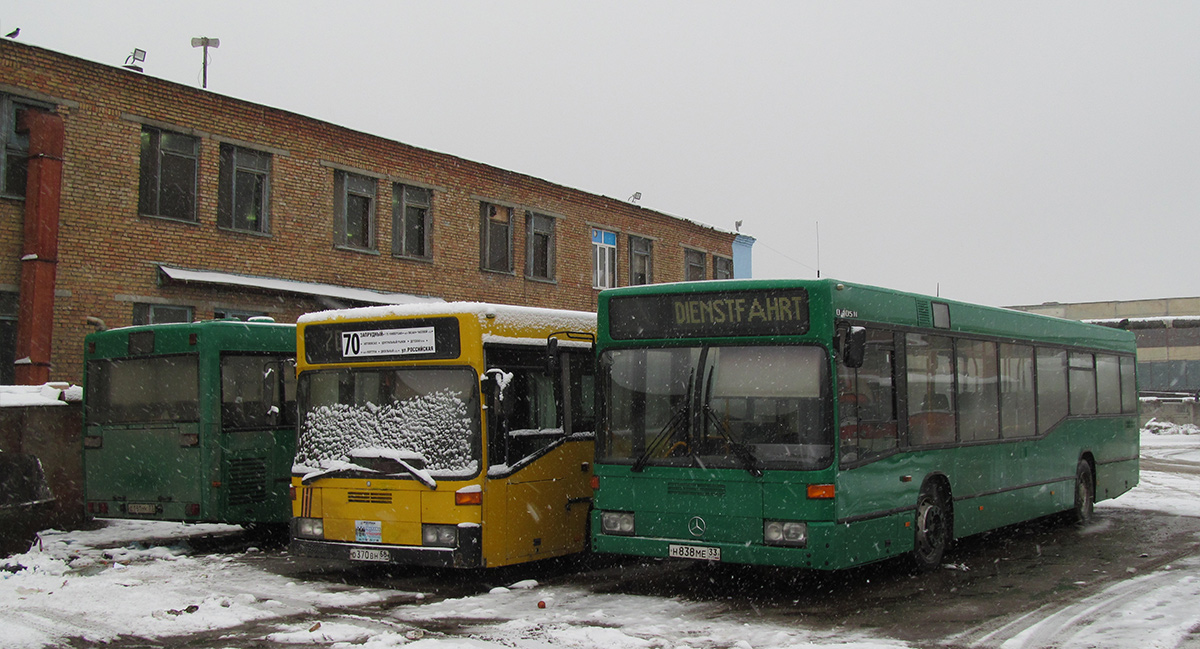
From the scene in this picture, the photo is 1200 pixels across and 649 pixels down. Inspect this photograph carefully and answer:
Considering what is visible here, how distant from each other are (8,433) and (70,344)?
177 inches

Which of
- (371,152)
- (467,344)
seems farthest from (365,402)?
(371,152)

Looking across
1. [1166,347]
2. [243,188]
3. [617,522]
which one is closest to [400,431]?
[617,522]

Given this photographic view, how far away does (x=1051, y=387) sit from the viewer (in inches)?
557

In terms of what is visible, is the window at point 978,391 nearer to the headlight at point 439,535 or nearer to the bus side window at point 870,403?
the bus side window at point 870,403

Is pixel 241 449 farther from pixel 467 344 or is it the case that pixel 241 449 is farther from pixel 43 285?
pixel 43 285

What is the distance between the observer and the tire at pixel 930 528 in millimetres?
10688

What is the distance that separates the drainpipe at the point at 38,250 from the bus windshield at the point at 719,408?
1203cm

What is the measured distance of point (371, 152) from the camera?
982 inches

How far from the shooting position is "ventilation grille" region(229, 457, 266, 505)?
13.3 meters

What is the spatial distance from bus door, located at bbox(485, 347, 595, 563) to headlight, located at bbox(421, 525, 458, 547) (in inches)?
12.1

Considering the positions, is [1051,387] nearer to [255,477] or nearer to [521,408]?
[521,408]

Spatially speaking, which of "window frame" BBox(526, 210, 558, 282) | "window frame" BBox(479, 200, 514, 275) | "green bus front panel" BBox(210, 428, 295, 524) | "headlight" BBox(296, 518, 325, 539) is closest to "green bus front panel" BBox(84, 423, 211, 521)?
"green bus front panel" BBox(210, 428, 295, 524)

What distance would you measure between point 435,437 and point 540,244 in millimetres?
20306

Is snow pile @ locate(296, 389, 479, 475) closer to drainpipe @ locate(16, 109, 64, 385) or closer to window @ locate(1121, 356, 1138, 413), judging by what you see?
drainpipe @ locate(16, 109, 64, 385)
